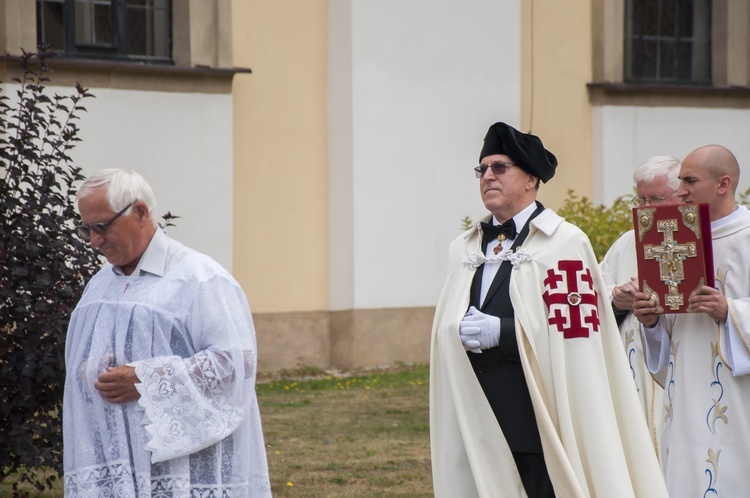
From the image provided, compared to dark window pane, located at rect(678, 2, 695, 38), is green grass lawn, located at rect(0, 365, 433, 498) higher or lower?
lower

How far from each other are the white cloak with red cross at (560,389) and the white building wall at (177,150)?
830 centimetres

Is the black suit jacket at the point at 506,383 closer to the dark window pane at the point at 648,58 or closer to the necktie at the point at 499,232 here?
the necktie at the point at 499,232

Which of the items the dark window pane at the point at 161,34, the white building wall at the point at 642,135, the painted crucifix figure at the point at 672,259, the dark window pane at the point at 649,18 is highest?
the dark window pane at the point at 649,18

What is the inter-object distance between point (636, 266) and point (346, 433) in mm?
4705

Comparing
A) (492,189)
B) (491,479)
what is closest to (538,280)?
(492,189)

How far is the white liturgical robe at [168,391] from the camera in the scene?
4.41 meters

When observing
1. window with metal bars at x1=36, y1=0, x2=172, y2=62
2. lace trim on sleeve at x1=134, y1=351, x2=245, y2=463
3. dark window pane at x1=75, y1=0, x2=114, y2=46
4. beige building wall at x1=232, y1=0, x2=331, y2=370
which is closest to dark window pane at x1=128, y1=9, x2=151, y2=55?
window with metal bars at x1=36, y1=0, x2=172, y2=62

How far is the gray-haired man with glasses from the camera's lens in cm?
647

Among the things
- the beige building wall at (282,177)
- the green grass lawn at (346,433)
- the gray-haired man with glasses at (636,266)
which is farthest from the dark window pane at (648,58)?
the gray-haired man with glasses at (636,266)

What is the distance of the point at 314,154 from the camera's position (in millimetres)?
14547

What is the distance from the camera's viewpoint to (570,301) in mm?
5074

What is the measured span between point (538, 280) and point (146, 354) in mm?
1642

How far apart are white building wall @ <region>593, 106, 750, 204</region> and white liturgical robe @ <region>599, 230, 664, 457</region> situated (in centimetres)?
966

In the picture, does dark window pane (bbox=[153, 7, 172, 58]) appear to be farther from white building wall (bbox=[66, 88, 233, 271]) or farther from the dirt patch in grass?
the dirt patch in grass
